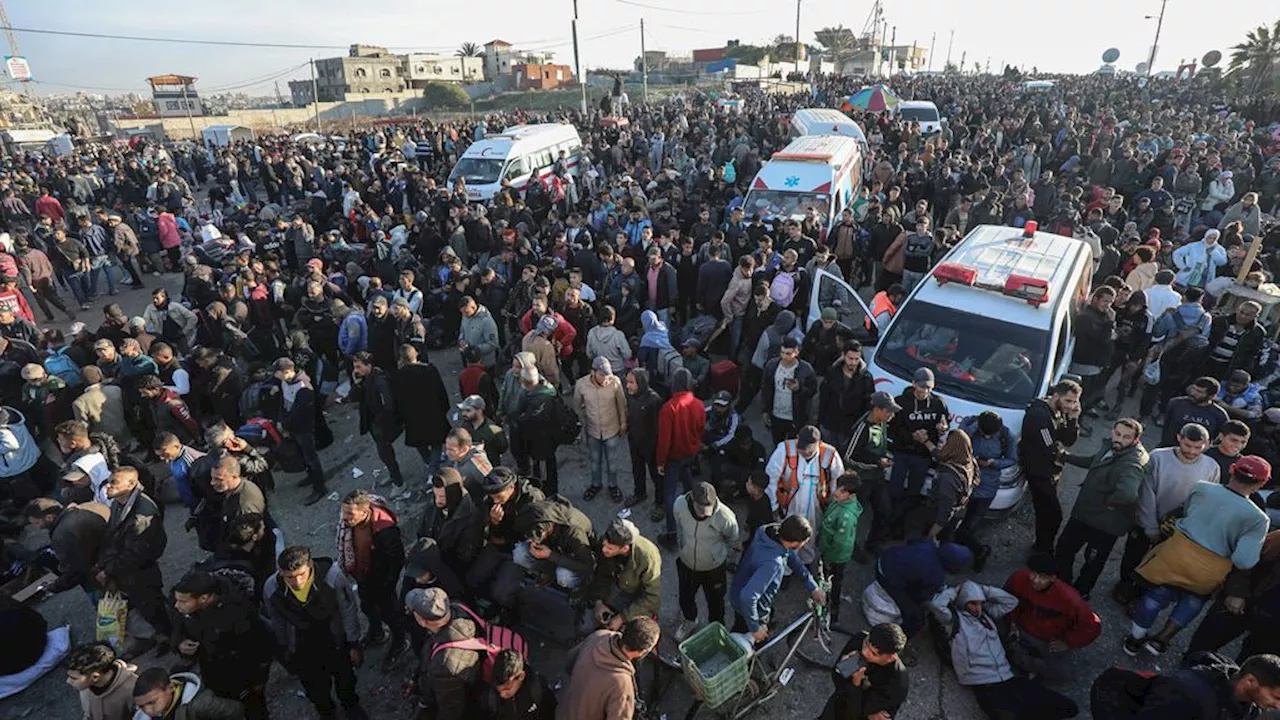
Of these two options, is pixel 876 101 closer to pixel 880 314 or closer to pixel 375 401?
pixel 880 314

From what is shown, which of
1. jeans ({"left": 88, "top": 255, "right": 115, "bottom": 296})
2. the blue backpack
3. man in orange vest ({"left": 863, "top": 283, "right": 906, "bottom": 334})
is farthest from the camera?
jeans ({"left": 88, "top": 255, "right": 115, "bottom": 296})

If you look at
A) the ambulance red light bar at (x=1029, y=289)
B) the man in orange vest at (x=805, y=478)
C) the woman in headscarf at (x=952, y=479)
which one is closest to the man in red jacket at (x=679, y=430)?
the man in orange vest at (x=805, y=478)

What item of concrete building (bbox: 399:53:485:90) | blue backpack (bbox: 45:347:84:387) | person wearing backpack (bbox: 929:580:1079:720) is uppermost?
concrete building (bbox: 399:53:485:90)

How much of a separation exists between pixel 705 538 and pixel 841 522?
42.1 inches

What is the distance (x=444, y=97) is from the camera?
211ft

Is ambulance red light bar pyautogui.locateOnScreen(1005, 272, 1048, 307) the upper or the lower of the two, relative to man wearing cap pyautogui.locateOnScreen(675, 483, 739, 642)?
upper

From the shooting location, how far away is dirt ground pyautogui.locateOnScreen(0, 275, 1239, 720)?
14.9 feet

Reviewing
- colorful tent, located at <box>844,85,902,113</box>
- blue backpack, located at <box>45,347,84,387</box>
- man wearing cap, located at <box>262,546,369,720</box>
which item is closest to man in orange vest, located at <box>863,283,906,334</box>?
man wearing cap, located at <box>262,546,369,720</box>

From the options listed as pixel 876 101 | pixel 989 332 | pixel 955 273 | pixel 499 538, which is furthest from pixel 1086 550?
pixel 876 101

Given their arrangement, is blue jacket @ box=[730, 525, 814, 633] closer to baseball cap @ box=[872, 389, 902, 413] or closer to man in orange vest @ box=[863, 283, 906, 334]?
baseball cap @ box=[872, 389, 902, 413]

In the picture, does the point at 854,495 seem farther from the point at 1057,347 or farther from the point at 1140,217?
the point at 1140,217

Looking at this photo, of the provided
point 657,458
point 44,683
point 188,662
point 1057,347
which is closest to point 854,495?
point 657,458

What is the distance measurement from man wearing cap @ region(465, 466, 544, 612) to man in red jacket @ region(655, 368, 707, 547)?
139 cm

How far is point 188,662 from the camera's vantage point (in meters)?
4.62
